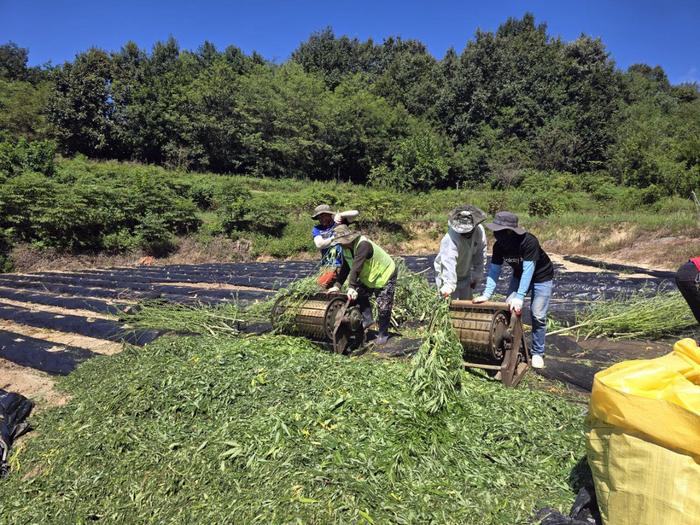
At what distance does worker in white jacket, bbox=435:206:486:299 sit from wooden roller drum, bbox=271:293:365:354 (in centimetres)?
98

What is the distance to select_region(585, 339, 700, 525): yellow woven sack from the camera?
1.48m

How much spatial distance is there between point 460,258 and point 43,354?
4489 mm

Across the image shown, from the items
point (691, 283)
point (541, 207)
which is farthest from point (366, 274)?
point (541, 207)

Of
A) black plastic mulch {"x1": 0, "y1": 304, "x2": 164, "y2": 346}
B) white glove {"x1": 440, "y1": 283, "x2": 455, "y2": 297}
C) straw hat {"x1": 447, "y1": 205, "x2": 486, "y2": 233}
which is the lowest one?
black plastic mulch {"x1": 0, "y1": 304, "x2": 164, "y2": 346}

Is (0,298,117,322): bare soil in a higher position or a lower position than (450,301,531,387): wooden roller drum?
lower

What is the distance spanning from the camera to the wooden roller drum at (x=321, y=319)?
3.99m

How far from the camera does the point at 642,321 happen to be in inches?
177

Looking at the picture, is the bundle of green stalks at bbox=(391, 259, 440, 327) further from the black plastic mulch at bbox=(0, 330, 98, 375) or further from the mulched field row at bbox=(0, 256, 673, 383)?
the black plastic mulch at bbox=(0, 330, 98, 375)

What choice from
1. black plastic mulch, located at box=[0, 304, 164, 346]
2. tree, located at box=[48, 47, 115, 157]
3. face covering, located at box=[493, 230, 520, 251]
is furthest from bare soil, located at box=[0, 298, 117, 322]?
tree, located at box=[48, 47, 115, 157]

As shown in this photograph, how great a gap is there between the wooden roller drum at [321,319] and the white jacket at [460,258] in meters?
0.97

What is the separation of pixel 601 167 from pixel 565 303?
2754cm

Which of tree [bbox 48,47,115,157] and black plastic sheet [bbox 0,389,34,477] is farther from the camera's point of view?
tree [bbox 48,47,115,157]

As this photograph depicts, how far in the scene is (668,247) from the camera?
1222cm

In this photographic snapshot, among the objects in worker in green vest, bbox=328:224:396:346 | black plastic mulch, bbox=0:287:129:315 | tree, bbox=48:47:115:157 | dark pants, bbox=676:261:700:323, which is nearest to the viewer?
dark pants, bbox=676:261:700:323
